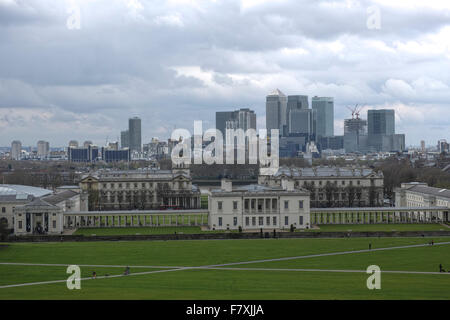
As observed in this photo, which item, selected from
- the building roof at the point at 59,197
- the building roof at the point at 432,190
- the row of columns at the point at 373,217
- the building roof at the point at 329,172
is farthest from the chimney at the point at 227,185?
the building roof at the point at 329,172

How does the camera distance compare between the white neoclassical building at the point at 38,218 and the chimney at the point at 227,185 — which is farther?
the chimney at the point at 227,185

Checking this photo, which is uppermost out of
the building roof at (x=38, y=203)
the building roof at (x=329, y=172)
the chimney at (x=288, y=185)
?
the building roof at (x=329, y=172)

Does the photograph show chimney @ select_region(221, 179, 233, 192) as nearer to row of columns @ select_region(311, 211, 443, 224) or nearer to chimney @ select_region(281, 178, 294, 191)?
chimney @ select_region(281, 178, 294, 191)

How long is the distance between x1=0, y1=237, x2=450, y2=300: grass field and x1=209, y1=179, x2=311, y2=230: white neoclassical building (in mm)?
12396

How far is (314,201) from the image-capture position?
109688 millimetres

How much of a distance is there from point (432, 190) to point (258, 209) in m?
30.1

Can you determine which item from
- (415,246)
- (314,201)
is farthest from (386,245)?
(314,201)

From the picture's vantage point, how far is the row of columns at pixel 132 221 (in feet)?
274

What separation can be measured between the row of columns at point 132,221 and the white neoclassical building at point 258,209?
5.87 m

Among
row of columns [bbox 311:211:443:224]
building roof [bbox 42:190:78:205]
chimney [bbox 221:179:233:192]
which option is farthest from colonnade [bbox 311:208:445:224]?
building roof [bbox 42:190:78:205]

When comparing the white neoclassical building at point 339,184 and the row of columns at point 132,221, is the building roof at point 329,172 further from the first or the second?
the row of columns at point 132,221

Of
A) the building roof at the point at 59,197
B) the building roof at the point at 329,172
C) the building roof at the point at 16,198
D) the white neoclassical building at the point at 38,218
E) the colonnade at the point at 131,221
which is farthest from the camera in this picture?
the building roof at the point at 329,172

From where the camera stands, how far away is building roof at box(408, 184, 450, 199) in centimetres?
8876

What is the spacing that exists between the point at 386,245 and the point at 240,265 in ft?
58.8
